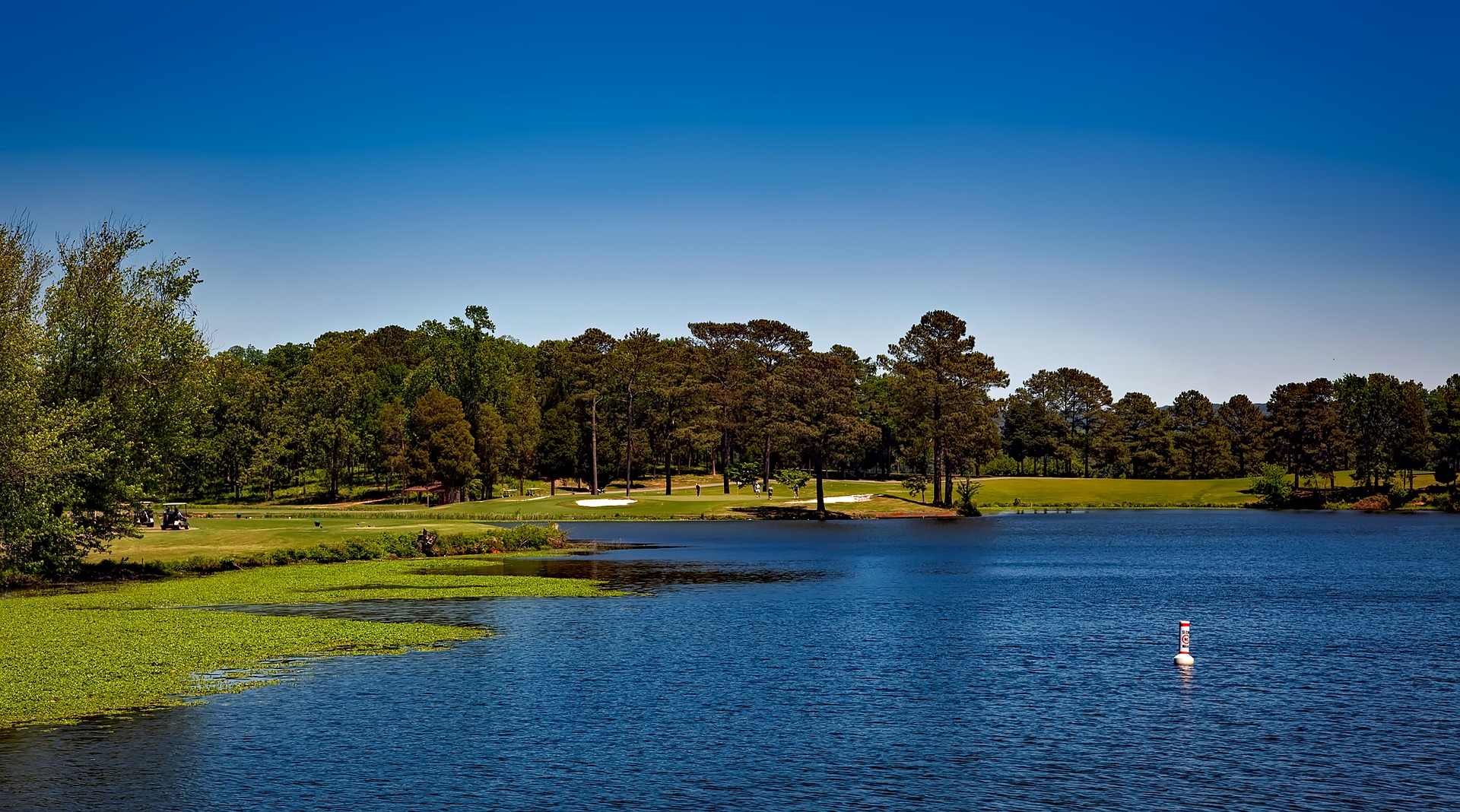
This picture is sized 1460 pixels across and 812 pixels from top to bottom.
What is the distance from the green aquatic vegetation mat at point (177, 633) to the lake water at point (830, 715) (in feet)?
7.89

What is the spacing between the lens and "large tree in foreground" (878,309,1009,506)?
473 ft

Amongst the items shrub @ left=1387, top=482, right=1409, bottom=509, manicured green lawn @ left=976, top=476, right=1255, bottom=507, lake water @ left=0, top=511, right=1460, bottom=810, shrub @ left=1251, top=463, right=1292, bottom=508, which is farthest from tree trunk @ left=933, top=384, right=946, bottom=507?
lake water @ left=0, top=511, right=1460, bottom=810

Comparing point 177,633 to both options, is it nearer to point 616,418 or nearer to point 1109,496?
point 616,418

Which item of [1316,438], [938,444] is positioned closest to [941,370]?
[938,444]

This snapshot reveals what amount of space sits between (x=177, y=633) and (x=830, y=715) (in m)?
25.1

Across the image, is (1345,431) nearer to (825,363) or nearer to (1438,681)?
(825,363)

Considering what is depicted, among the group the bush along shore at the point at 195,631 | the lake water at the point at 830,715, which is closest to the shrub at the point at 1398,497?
the lake water at the point at 830,715

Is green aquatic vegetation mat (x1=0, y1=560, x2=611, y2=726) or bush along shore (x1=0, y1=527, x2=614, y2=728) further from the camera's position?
A: bush along shore (x1=0, y1=527, x2=614, y2=728)

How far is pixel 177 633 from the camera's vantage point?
40.1 m

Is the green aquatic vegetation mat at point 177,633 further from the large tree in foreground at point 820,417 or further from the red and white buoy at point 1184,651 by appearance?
the large tree in foreground at point 820,417

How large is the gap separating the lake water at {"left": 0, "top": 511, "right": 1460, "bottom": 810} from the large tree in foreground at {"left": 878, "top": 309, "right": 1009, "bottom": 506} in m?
84.4

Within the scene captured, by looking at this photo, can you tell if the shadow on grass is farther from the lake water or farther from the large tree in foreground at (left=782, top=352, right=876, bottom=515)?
the lake water

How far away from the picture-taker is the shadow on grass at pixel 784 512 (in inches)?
5536

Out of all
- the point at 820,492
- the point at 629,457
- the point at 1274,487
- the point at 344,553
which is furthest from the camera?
the point at 1274,487
